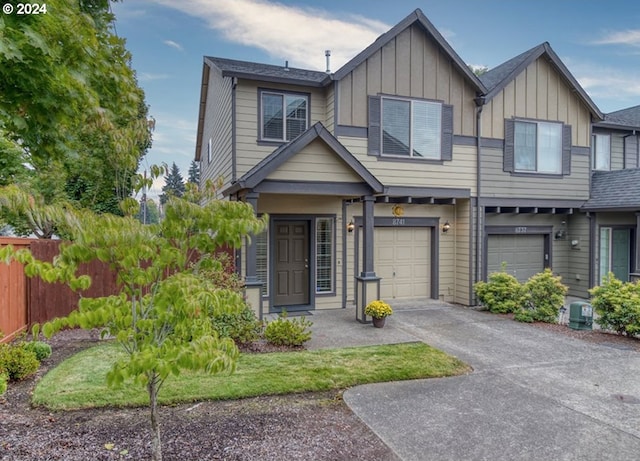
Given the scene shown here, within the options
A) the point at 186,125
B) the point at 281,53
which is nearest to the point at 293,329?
the point at 281,53

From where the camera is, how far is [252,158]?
9.27 m

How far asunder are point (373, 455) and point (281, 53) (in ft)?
45.6

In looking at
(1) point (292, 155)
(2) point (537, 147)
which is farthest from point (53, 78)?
(2) point (537, 147)

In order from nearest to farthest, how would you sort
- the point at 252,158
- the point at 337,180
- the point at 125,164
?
the point at 125,164, the point at 337,180, the point at 252,158

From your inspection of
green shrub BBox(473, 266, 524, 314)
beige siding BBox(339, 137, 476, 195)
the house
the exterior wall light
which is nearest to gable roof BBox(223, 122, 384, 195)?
the house

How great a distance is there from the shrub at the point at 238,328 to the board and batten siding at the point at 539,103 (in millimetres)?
7988

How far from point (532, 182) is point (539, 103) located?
2226 millimetres

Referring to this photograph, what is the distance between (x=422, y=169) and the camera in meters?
10.2

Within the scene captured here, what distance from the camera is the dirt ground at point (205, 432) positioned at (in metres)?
3.47

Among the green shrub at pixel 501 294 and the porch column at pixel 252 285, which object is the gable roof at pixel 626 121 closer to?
the green shrub at pixel 501 294

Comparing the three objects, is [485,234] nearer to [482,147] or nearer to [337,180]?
[482,147]

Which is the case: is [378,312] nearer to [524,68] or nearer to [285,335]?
[285,335]

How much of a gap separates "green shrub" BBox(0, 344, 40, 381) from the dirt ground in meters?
0.32

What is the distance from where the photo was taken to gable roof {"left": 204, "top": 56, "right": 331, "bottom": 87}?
8.93m
